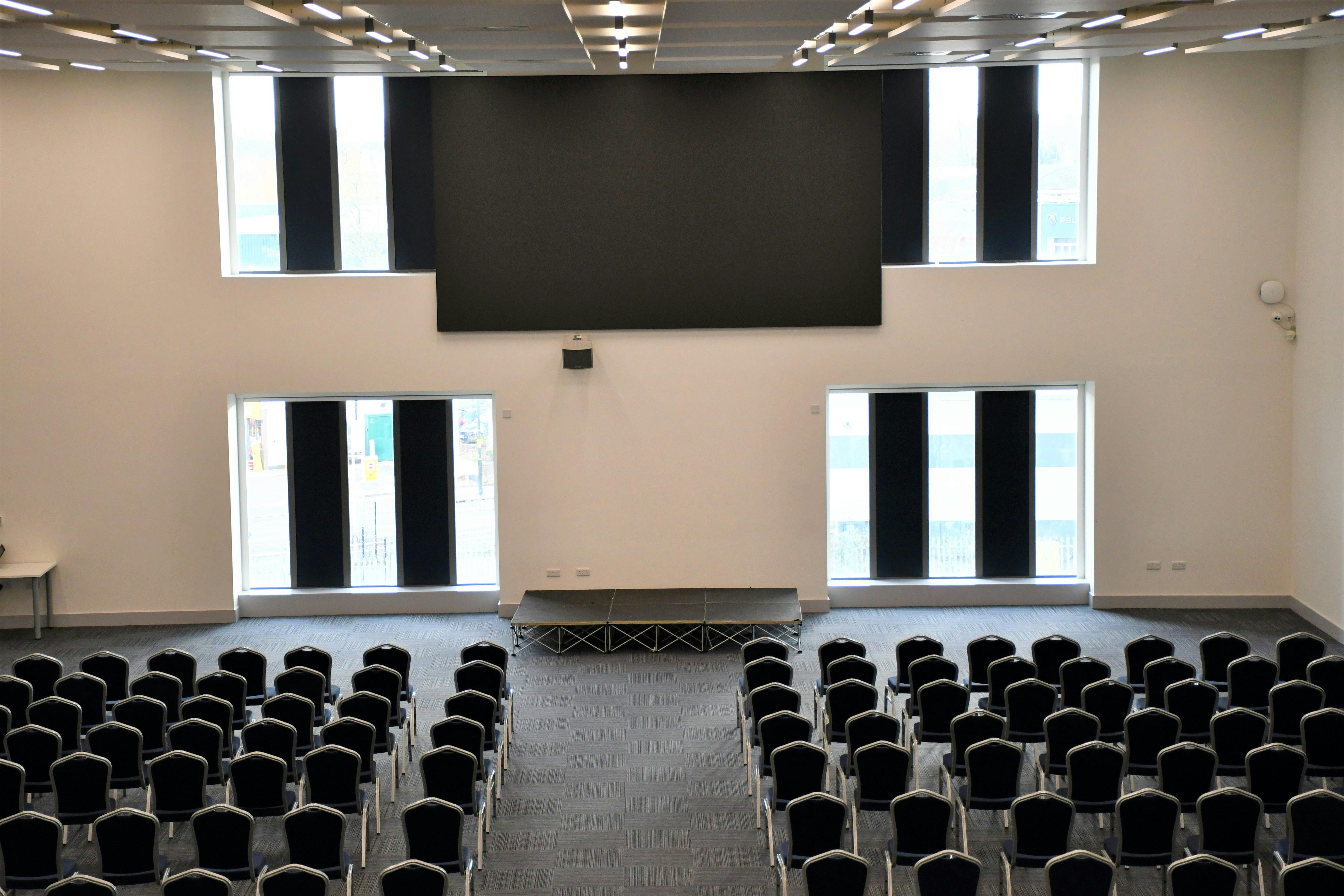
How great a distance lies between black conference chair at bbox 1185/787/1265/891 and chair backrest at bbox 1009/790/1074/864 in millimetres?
711

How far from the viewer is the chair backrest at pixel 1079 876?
5.63 m

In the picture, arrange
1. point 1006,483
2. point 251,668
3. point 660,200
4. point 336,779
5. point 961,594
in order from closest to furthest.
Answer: point 336,779, point 251,668, point 660,200, point 961,594, point 1006,483

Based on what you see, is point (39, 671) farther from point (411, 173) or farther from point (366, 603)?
point (411, 173)

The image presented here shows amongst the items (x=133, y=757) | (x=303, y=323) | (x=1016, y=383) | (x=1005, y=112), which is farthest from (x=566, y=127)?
(x=133, y=757)

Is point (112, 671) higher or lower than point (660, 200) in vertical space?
lower

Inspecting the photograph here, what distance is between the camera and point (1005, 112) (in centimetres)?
1252

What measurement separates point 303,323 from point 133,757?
5.85 m

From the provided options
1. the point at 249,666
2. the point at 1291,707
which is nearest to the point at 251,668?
the point at 249,666

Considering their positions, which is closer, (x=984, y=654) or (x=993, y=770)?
(x=993, y=770)

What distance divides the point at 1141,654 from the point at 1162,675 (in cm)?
60

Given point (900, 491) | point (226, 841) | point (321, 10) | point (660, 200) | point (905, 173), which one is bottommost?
point (226, 841)

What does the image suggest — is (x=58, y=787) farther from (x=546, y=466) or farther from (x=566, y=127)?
(x=566, y=127)

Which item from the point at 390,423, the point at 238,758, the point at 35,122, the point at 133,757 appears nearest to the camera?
the point at 238,758

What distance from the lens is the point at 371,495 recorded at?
516 inches
